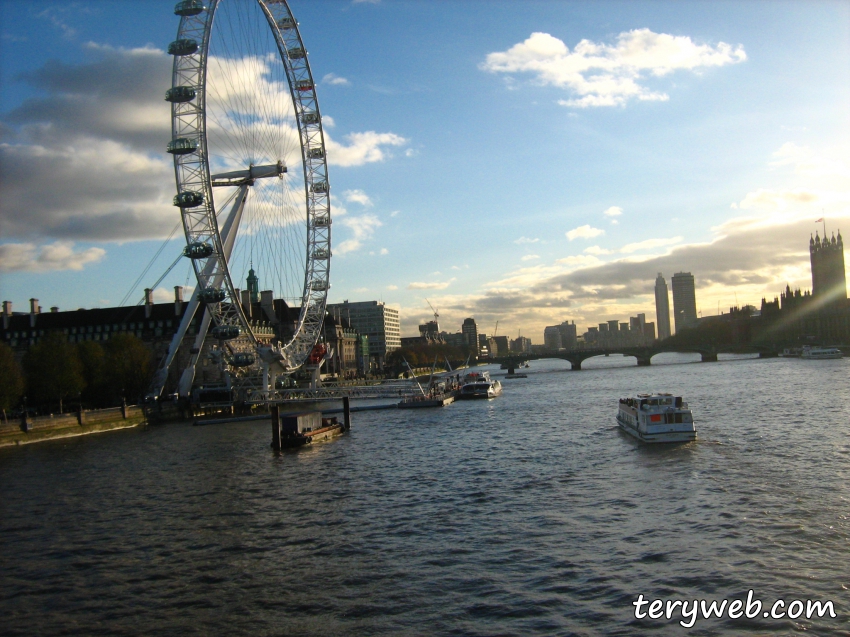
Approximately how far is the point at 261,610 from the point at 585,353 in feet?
423

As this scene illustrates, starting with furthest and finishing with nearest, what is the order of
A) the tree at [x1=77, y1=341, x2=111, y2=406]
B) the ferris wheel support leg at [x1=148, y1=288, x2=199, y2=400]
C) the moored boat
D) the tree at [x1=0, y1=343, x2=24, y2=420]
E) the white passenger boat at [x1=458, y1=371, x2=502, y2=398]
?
the white passenger boat at [x1=458, y1=371, x2=502, y2=398], the ferris wheel support leg at [x1=148, y1=288, x2=199, y2=400], the tree at [x1=77, y1=341, x2=111, y2=406], the tree at [x1=0, y1=343, x2=24, y2=420], the moored boat

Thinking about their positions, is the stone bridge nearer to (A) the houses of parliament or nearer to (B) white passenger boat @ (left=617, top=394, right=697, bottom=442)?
(A) the houses of parliament

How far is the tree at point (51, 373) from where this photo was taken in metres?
65.0

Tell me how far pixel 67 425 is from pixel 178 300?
4796cm

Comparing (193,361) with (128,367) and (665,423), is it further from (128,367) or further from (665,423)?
(665,423)

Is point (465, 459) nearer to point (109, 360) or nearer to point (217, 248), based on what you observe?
point (217, 248)

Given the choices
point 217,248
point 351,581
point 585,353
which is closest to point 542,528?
point 351,581

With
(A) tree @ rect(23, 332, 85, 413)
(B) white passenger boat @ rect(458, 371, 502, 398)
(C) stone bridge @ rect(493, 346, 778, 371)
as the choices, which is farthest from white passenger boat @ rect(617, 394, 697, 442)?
(C) stone bridge @ rect(493, 346, 778, 371)

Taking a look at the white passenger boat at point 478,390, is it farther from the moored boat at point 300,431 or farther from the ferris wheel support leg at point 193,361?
the moored boat at point 300,431

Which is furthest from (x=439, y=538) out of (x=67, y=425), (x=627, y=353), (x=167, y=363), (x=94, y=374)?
(x=627, y=353)

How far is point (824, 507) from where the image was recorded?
815 inches

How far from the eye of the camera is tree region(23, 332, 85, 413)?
6500 centimetres

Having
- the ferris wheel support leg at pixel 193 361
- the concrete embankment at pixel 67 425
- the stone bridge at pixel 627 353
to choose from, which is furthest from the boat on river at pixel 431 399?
the stone bridge at pixel 627 353

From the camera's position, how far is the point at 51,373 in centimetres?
6500
